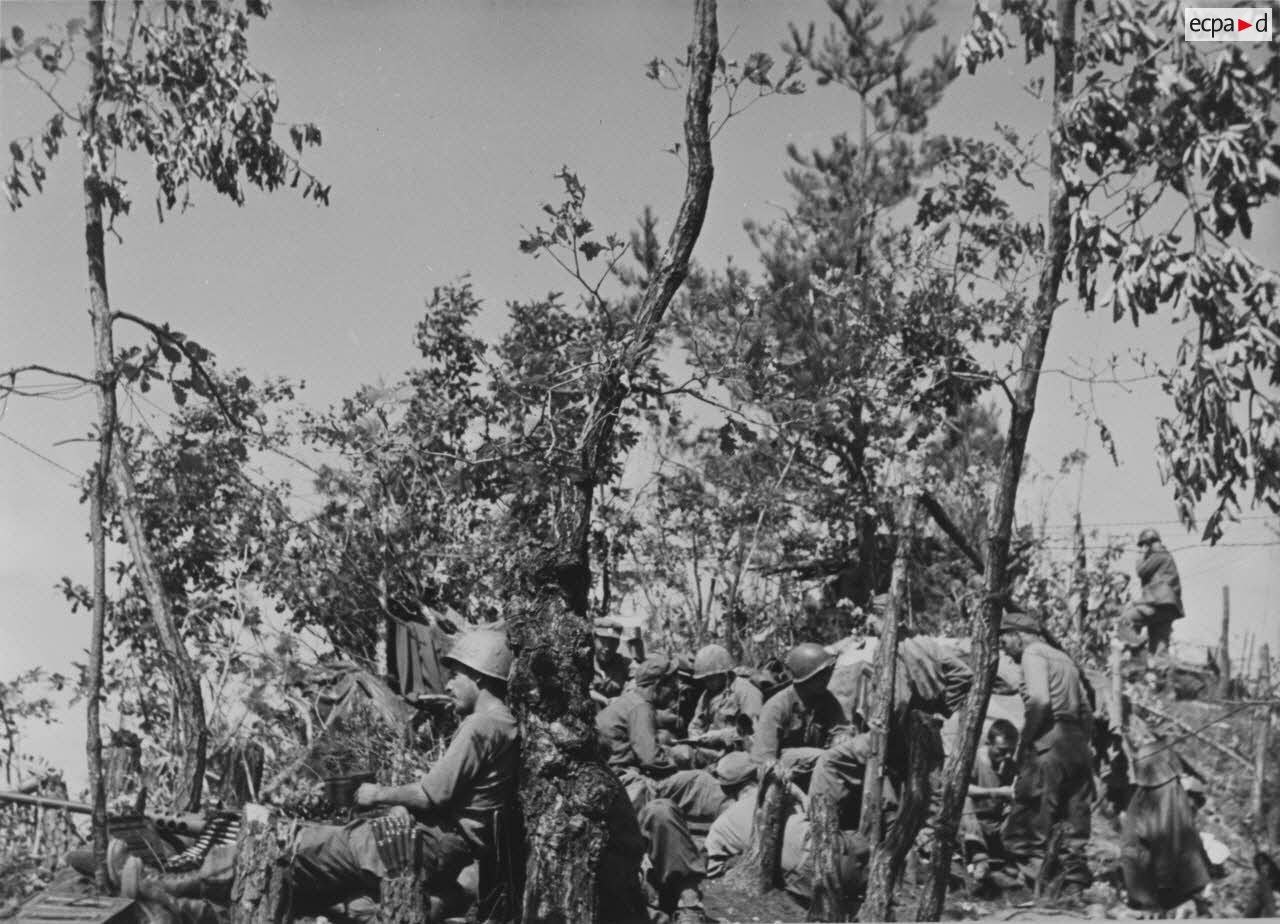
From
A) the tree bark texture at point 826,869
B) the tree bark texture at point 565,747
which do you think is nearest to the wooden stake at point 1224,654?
the tree bark texture at point 826,869

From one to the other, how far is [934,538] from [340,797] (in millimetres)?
9620

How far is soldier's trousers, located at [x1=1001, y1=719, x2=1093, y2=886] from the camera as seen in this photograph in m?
8.73

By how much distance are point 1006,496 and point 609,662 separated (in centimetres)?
556

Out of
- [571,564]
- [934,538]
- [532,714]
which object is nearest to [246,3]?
[571,564]

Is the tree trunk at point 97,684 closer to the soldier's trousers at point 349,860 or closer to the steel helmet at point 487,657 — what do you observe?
the soldier's trousers at point 349,860

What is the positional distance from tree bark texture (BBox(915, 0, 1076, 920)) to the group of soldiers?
397 mm

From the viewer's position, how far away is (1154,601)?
13.0m

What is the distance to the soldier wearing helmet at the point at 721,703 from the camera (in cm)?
1074

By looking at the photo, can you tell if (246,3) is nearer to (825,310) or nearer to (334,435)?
(334,435)

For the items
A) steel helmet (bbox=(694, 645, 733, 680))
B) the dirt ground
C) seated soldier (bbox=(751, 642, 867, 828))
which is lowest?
the dirt ground

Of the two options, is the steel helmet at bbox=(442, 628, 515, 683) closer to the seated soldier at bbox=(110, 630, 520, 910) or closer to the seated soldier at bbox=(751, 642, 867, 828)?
the seated soldier at bbox=(110, 630, 520, 910)

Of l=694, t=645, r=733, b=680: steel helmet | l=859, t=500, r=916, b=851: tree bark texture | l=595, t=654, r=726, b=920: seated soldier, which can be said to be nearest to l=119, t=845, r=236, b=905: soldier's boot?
l=595, t=654, r=726, b=920: seated soldier

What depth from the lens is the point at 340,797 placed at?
Result: 23.0ft

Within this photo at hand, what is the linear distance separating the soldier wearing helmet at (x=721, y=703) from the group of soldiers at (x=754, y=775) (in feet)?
0.08
